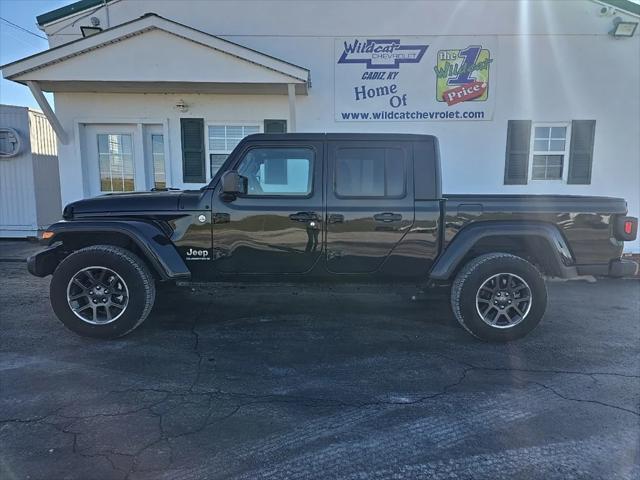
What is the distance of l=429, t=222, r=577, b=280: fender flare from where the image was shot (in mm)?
4055

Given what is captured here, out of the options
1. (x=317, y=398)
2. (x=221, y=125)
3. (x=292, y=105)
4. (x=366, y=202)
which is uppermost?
(x=292, y=105)

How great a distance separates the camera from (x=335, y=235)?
13.6 feet

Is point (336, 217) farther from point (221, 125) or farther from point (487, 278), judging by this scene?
point (221, 125)

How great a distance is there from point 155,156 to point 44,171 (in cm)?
375

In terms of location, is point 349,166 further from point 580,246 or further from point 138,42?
point 138,42

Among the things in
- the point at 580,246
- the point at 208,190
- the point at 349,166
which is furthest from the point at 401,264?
the point at 208,190

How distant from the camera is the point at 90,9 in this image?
7.96 m

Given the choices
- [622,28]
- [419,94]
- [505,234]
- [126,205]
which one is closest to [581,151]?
[622,28]

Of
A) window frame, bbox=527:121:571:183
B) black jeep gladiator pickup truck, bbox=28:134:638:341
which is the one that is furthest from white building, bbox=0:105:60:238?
window frame, bbox=527:121:571:183

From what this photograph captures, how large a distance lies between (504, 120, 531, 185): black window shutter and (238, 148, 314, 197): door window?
5.65 meters

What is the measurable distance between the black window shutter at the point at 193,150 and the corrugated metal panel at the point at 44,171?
13.1ft

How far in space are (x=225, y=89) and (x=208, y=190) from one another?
Answer: 4.16m

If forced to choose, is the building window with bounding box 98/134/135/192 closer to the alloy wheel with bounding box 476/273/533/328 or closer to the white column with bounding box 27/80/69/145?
the white column with bounding box 27/80/69/145

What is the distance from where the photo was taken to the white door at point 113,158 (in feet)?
27.2
